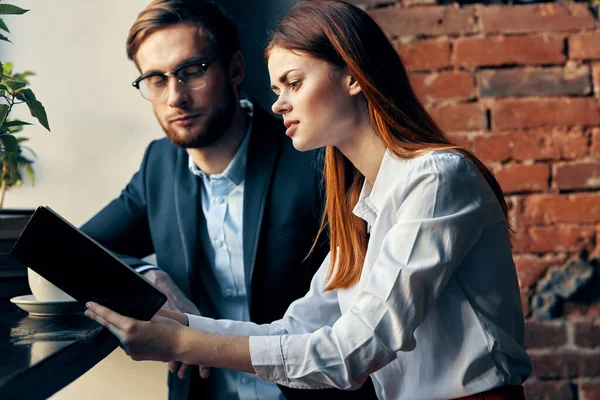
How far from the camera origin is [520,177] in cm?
185

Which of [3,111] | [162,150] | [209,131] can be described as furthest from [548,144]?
[3,111]

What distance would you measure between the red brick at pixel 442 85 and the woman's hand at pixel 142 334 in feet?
3.23

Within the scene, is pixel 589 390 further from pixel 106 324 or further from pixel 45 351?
pixel 45 351

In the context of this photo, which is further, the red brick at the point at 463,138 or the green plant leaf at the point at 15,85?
the red brick at the point at 463,138

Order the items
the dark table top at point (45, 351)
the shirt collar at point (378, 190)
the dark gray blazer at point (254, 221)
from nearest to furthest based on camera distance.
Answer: the dark table top at point (45, 351)
the shirt collar at point (378, 190)
the dark gray blazer at point (254, 221)

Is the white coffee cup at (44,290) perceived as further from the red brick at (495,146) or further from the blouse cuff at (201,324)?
the red brick at (495,146)

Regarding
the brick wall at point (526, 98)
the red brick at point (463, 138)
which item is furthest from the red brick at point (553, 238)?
the red brick at point (463, 138)

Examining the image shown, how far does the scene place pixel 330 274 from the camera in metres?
1.36

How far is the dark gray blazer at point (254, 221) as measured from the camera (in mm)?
1688

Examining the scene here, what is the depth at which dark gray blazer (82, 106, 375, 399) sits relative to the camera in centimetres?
169

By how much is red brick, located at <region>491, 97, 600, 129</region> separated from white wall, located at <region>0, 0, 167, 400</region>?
0.90 m

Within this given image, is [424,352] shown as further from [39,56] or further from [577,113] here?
[39,56]

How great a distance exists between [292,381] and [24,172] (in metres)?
1.23

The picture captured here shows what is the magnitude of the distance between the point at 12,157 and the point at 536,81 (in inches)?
49.3
